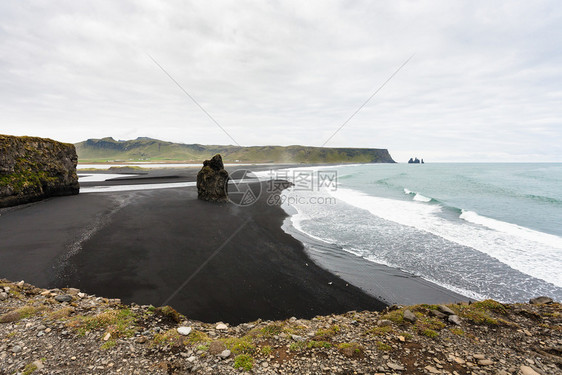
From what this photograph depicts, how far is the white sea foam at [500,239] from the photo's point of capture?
1247 centimetres

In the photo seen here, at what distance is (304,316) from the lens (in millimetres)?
8055

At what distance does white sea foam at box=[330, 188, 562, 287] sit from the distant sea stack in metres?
35.7

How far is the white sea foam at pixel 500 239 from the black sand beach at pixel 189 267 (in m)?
6.95

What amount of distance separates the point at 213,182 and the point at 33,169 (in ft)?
60.9

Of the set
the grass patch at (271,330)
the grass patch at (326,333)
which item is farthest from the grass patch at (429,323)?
the grass patch at (271,330)

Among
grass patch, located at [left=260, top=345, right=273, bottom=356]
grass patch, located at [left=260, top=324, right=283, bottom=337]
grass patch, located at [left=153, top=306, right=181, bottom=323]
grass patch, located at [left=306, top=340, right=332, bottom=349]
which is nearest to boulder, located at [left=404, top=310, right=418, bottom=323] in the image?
grass patch, located at [left=306, top=340, right=332, bottom=349]

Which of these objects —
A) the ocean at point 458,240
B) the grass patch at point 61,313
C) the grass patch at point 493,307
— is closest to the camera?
the grass patch at point 61,313

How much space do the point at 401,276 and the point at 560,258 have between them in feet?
35.6

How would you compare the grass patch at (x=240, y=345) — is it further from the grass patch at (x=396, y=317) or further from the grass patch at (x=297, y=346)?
the grass patch at (x=396, y=317)

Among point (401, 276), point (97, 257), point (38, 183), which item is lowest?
point (401, 276)

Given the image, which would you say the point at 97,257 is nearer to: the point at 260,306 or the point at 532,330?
the point at 260,306

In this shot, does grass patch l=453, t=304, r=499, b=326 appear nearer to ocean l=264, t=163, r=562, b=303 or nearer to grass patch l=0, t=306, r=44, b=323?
ocean l=264, t=163, r=562, b=303

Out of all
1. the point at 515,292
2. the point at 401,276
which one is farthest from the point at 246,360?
the point at 515,292

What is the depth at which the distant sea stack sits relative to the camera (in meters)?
20.9
